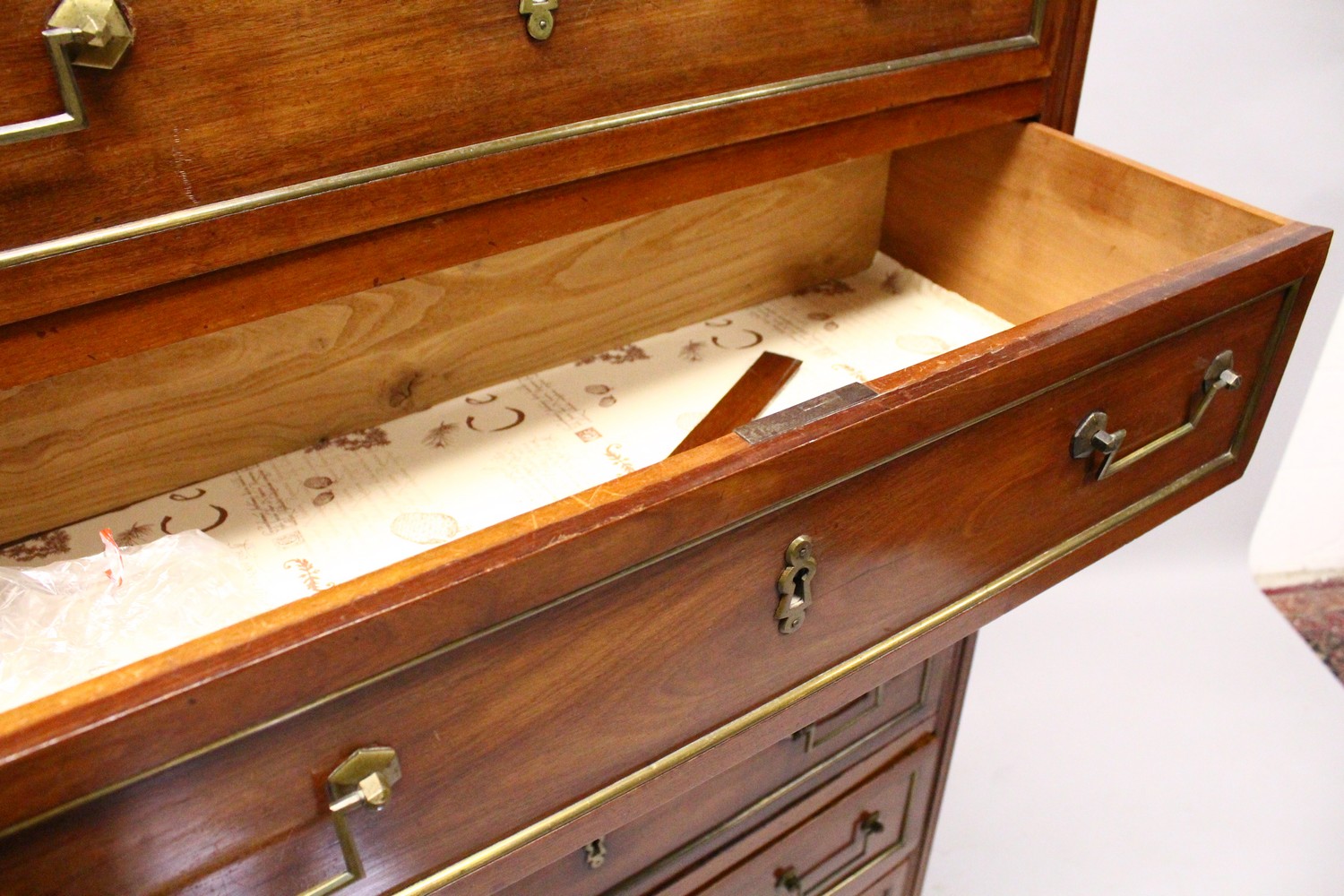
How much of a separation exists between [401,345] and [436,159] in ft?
0.73

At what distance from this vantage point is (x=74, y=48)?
43 centimetres

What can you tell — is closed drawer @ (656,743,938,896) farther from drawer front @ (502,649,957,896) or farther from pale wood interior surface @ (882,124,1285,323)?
pale wood interior surface @ (882,124,1285,323)

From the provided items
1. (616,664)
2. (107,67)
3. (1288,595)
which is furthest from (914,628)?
(1288,595)

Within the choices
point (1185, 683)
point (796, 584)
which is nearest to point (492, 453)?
point (796, 584)

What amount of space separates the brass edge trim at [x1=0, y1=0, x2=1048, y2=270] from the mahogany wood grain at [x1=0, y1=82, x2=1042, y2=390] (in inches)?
0.8

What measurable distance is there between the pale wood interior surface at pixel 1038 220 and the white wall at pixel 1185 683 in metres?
0.47

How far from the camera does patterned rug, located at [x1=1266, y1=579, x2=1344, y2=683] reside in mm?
1562

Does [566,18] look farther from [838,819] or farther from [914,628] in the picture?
[838,819]

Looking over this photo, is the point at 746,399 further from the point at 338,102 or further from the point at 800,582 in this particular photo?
the point at 338,102

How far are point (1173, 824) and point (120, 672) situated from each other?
1241mm

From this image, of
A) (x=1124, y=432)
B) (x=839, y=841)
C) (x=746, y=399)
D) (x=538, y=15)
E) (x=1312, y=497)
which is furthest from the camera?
(x=1312, y=497)

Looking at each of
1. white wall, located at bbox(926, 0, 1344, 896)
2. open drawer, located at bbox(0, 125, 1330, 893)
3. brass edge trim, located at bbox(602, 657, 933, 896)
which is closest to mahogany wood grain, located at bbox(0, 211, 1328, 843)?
open drawer, located at bbox(0, 125, 1330, 893)

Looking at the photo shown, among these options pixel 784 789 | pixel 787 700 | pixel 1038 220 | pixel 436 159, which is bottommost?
pixel 784 789

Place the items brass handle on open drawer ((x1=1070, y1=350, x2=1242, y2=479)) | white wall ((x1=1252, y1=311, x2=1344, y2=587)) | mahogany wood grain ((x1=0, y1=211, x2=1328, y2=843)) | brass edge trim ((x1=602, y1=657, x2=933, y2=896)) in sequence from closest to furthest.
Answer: mahogany wood grain ((x1=0, y1=211, x2=1328, y2=843)) → brass handle on open drawer ((x1=1070, y1=350, x2=1242, y2=479)) → brass edge trim ((x1=602, y1=657, x2=933, y2=896)) → white wall ((x1=1252, y1=311, x2=1344, y2=587))
